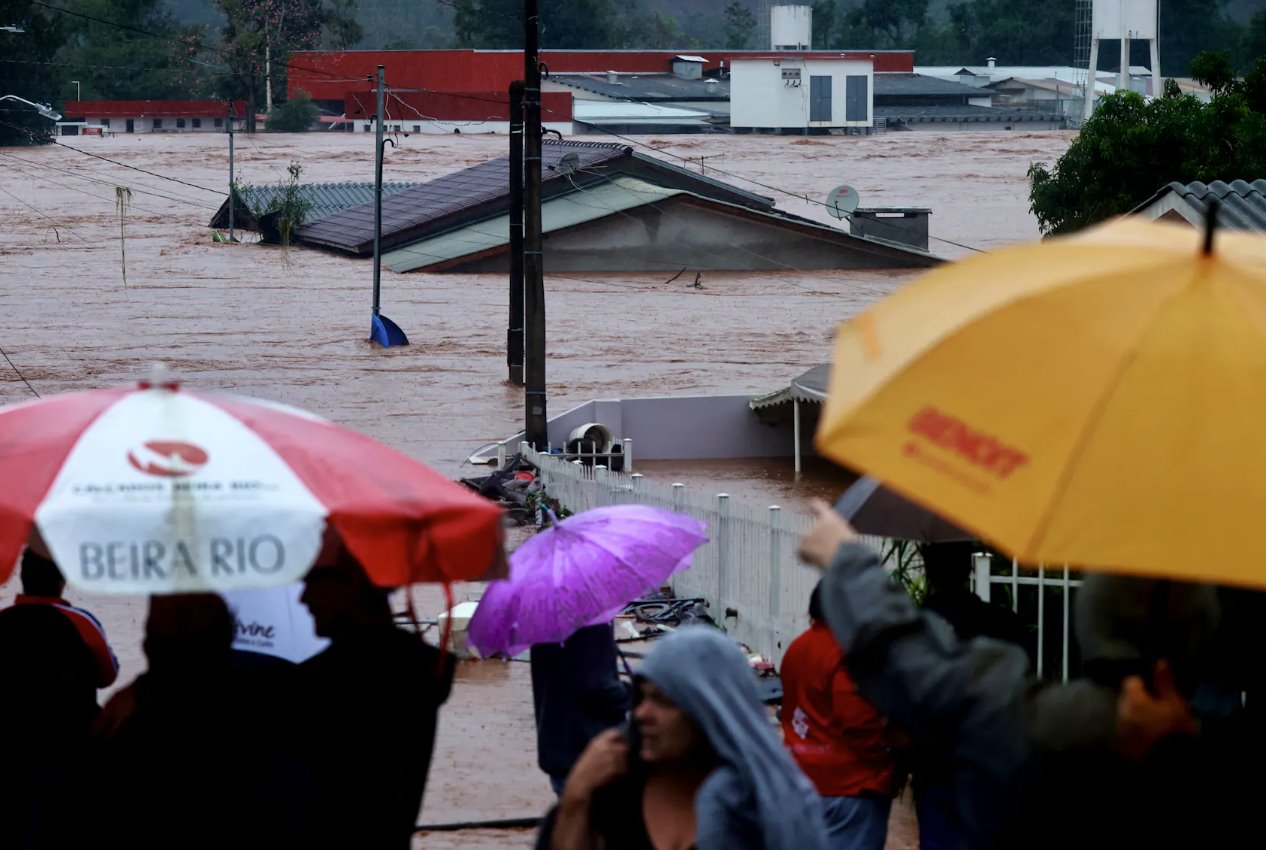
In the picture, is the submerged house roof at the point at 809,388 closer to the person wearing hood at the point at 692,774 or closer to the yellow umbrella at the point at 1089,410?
the person wearing hood at the point at 692,774

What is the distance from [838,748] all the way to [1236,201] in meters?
10.2

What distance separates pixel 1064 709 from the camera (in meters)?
2.86

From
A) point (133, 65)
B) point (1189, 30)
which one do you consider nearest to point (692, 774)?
point (133, 65)

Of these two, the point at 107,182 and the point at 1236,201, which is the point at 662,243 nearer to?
the point at 1236,201

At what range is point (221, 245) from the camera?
168 feet

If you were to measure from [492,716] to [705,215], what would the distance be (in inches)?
1364

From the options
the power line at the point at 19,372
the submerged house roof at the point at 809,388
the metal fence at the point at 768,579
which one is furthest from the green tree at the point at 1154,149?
the metal fence at the point at 768,579

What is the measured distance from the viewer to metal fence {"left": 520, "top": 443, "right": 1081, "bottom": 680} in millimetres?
7164

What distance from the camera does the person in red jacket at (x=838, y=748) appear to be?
5.01 metres

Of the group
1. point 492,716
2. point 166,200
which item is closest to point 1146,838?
point 492,716

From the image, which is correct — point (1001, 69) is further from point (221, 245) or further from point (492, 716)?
point (492, 716)

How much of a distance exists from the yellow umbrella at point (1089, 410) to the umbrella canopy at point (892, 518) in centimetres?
147

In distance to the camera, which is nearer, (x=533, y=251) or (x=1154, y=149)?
(x=533, y=251)

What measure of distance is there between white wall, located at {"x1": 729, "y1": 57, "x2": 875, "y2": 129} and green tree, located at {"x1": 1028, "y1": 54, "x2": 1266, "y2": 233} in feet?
168
